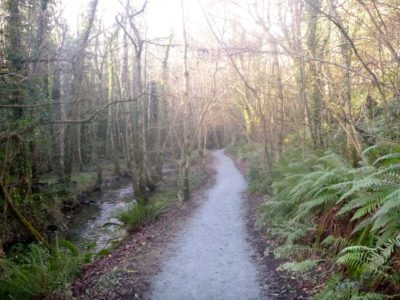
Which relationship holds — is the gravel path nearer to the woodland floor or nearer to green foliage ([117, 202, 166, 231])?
the woodland floor

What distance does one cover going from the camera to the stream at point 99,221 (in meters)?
11.6

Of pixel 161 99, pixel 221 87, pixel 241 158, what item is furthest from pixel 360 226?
pixel 161 99

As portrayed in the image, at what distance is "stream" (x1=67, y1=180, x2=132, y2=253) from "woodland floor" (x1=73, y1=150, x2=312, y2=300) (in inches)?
59.0

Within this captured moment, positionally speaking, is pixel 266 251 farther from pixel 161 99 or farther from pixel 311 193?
pixel 161 99

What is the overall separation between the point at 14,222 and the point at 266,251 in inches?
278

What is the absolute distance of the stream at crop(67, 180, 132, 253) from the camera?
1155 cm

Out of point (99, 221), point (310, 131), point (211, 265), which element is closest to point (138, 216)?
point (99, 221)

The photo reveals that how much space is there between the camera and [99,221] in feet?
48.6

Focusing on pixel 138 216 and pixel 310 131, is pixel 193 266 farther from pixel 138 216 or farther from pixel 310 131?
pixel 310 131

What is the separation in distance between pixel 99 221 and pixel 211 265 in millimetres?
8757

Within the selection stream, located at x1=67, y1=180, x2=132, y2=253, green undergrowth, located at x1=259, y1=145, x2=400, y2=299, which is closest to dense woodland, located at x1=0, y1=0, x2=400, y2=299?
green undergrowth, located at x1=259, y1=145, x2=400, y2=299

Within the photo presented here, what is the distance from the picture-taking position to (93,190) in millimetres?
21781

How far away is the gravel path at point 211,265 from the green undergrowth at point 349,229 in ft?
2.34

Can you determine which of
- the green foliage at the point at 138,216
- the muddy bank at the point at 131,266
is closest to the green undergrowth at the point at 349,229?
the muddy bank at the point at 131,266
